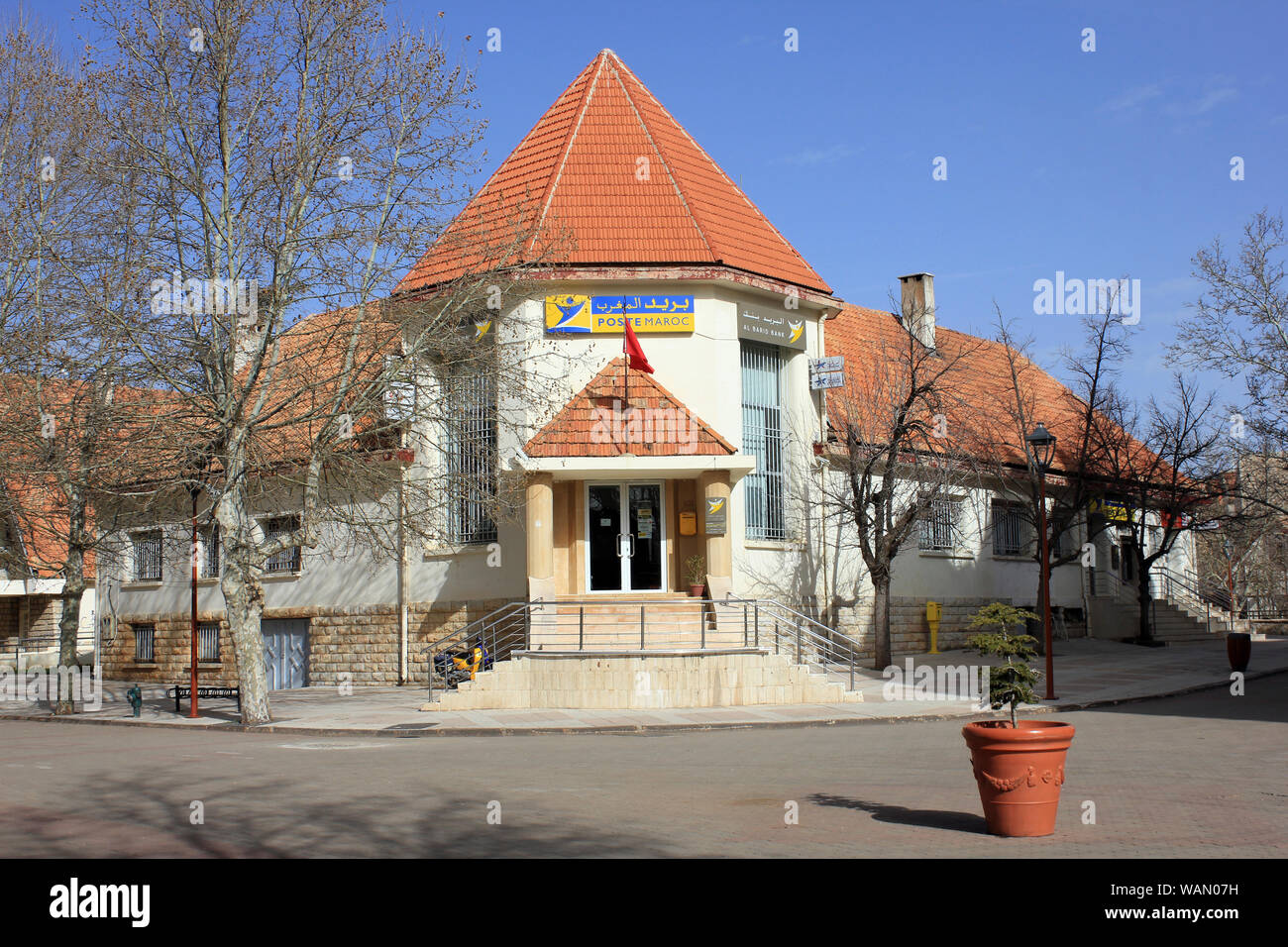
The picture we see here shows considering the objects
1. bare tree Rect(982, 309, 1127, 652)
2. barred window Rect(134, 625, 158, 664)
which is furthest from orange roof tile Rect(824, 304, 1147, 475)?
barred window Rect(134, 625, 158, 664)

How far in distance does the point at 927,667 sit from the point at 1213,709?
25.6ft

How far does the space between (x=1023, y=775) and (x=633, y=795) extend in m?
3.77

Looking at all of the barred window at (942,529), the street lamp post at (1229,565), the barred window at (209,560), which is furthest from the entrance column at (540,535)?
the street lamp post at (1229,565)

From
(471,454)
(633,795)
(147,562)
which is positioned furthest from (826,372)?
(147,562)

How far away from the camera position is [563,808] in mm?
10234

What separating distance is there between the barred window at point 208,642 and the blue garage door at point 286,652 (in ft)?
5.91

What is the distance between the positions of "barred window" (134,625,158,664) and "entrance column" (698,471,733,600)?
1791 centimetres

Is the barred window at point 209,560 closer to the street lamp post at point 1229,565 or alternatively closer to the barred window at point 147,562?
the barred window at point 147,562

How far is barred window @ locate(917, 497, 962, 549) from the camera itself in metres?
30.5

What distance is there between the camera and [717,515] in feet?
76.9

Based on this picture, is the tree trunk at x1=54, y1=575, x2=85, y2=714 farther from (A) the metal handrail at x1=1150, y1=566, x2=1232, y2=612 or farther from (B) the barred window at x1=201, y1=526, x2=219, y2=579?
(A) the metal handrail at x1=1150, y1=566, x2=1232, y2=612

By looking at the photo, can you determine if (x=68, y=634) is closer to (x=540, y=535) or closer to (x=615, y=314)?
(x=540, y=535)

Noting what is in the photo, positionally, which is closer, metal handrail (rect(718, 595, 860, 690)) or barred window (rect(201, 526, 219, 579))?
metal handrail (rect(718, 595, 860, 690))
